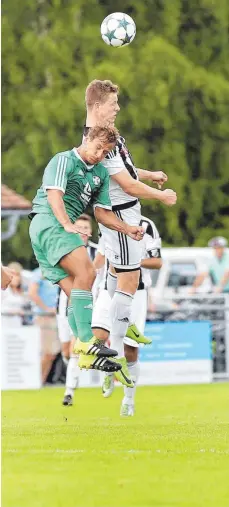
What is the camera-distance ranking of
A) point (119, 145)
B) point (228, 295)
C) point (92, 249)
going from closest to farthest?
1. point (119, 145)
2. point (92, 249)
3. point (228, 295)

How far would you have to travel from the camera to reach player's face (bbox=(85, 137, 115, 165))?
11586 mm

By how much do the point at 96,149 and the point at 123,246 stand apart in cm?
150

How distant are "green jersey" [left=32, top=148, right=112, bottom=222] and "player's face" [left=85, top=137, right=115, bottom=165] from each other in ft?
0.31

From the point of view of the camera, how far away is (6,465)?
28.2 ft

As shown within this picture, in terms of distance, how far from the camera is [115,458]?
8984mm

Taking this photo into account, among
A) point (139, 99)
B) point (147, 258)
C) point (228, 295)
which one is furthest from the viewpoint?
point (139, 99)

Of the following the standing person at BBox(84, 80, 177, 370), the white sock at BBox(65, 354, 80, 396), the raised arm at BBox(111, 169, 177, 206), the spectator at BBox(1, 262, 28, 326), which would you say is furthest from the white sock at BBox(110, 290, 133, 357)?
the spectator at BBox(1, 262, 28, 326)

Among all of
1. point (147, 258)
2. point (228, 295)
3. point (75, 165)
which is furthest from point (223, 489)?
point (228, 295)

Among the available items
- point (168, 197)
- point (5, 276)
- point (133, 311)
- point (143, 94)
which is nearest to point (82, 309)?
point (5, 276)

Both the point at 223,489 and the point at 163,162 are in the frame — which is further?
the point at 163,162

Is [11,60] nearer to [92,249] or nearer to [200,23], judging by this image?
[200,23]

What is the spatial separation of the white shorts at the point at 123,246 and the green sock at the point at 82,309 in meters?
1.50

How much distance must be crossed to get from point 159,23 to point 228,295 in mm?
19145

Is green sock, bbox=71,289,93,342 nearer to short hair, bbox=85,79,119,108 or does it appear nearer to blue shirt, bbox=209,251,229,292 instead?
short hair, bbox=85,79,119,108
